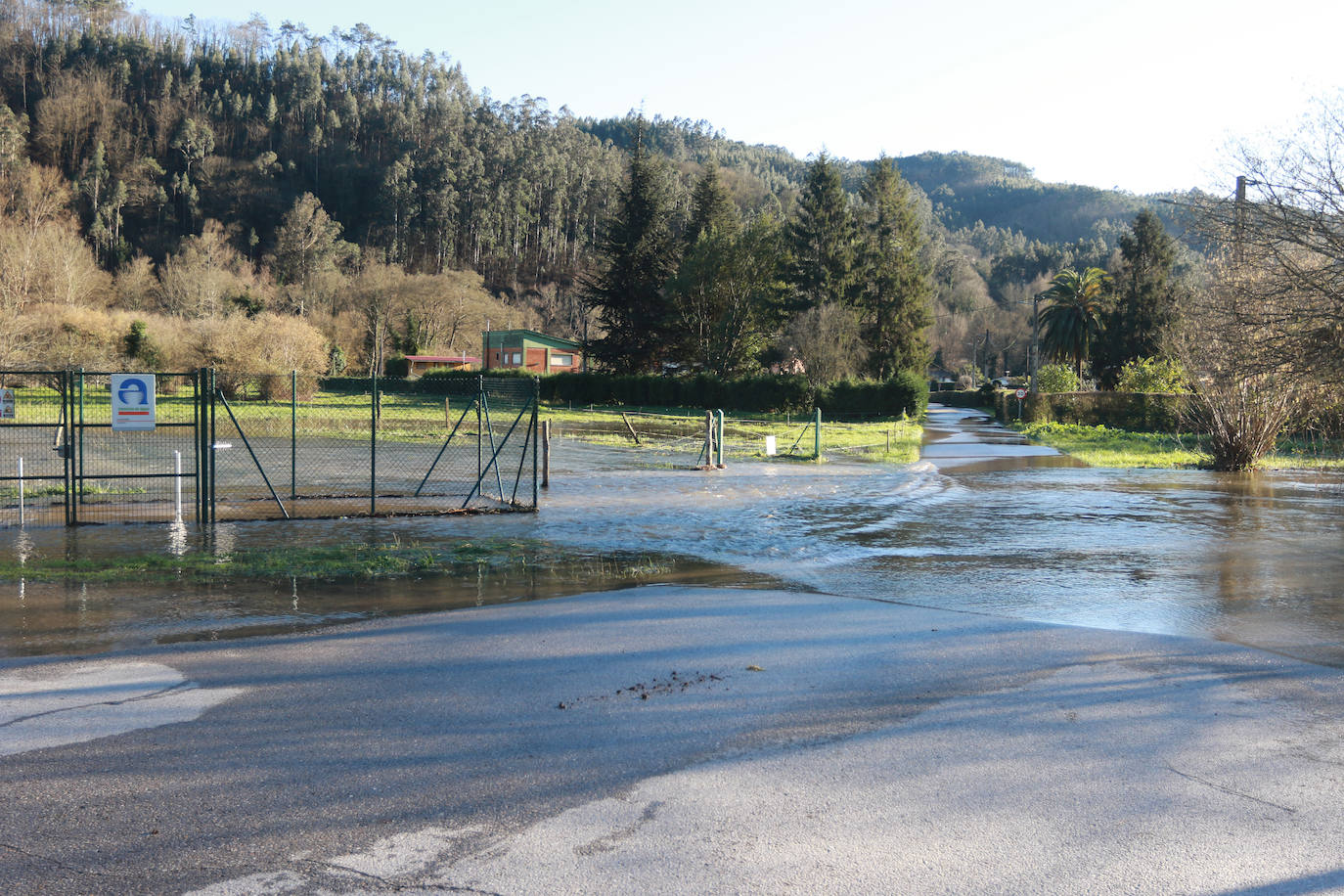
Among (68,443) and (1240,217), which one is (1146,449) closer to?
(1240,217)

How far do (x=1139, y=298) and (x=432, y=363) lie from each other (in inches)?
2416

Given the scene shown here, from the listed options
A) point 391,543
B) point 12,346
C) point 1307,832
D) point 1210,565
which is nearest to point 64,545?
point 391,543

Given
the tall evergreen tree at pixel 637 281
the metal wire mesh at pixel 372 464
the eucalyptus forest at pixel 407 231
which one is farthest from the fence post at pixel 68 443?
the tall evergreen tree at pixel 637 281

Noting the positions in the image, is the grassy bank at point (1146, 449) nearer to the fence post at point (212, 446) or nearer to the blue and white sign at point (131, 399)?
the fence post at point (212, 446)

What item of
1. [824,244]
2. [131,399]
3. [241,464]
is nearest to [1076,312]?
[824,244]

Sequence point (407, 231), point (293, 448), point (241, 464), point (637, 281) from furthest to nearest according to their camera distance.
A: point (407, 231) < point (637, 281) < point (241, 464) < point (293, 448)

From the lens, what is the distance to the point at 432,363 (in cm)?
9175

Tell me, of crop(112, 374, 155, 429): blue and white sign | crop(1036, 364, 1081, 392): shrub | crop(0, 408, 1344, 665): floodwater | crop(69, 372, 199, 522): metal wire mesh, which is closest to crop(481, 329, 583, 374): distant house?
crop(1036, 364, 1081, 392): shrub

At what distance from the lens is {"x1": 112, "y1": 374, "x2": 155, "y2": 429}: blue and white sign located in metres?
13.3

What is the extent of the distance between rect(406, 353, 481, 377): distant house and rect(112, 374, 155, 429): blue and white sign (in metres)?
69.7

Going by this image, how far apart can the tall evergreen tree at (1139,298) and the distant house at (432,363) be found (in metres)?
51.2

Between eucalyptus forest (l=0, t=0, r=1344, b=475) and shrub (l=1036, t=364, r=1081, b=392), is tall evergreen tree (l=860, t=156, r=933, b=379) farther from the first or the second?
shrub (l=1036, t=364, r=1081, b=392)

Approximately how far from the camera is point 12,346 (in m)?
37.0

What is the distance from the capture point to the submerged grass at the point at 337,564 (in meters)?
10.6
